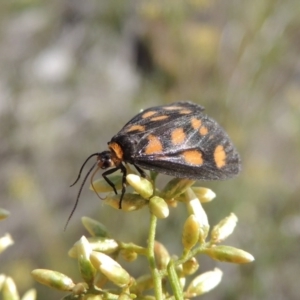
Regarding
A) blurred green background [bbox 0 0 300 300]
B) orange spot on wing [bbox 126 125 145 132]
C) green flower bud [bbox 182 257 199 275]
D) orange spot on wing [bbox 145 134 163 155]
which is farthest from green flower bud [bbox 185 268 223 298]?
blurred green background [bbox 0 0 300 300]

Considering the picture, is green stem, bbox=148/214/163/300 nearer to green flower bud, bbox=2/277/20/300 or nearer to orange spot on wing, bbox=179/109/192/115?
green flower bud, bbox=2/277/20/300

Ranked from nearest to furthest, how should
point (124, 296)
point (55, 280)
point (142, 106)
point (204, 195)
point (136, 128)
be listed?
point (124, 296), point (55, 280), point (204, 195), point (136, 128), point (142, 106)

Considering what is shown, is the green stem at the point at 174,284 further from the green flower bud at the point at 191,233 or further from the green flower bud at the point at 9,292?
the green flower bud at the point at 9,292

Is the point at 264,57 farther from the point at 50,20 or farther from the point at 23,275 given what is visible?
the point at 50,20

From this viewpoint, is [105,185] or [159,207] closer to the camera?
[159,207]

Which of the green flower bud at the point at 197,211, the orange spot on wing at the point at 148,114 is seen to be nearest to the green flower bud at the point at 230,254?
the green flower bud at the point at 197,211

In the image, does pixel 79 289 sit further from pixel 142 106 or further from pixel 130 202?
pixel 142 106

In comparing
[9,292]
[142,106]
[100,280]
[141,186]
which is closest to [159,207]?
[141,186]
